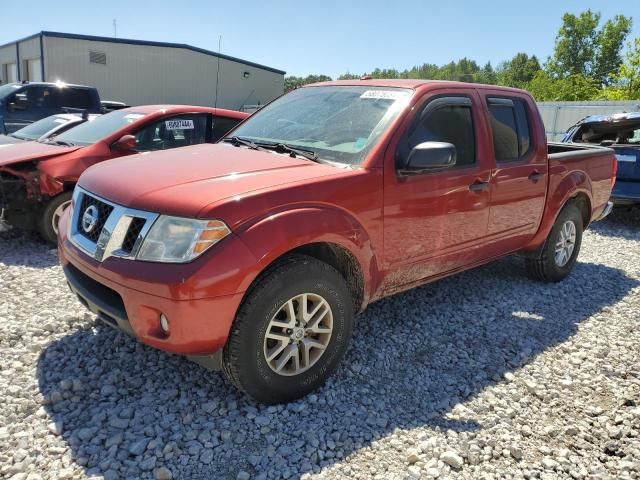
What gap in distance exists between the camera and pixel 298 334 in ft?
9.77

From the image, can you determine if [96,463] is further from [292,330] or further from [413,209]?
[413,209]

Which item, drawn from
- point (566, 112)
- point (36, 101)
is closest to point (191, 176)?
point (36, 101)

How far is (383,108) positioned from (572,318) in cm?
253

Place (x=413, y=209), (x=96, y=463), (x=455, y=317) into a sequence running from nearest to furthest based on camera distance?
(x=96, y=463), (x=413, y=209), (x=455, y=317)

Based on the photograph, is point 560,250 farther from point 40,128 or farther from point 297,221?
point 40,128

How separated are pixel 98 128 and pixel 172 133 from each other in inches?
35.3

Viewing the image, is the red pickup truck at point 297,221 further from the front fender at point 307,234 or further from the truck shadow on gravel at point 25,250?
the truck shadow on gravel at point 25,250

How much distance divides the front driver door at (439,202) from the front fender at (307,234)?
0.23 metres

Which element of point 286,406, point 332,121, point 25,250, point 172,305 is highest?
point 332,121

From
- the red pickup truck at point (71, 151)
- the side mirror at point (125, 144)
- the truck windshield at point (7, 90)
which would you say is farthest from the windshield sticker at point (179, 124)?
the truck windshield at point (7, 90)

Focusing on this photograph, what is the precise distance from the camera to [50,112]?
11289 mm

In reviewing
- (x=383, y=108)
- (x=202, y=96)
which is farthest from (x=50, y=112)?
(x=202, y=96)

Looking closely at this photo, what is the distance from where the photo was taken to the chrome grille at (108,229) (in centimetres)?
268

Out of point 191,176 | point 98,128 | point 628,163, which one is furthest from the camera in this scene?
point 628,163
